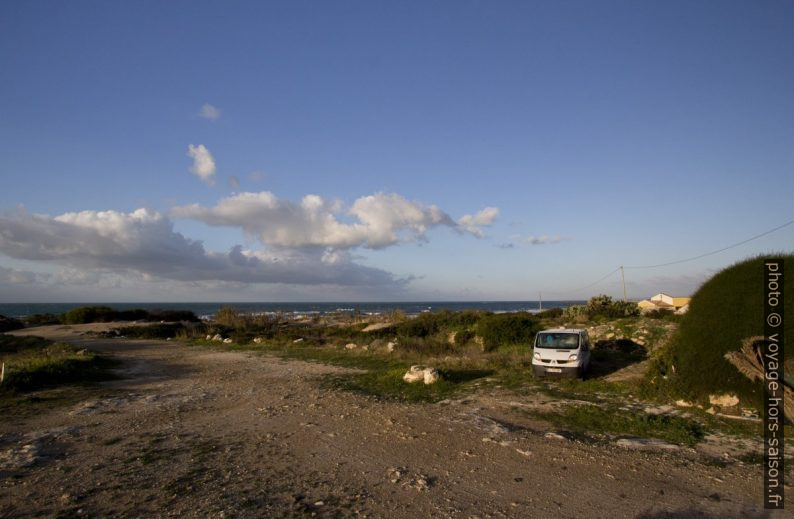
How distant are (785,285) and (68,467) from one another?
47.8 ft

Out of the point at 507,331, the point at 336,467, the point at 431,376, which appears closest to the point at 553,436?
the point at 336,467

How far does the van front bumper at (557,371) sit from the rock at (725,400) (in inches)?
156

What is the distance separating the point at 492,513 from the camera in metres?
5.44

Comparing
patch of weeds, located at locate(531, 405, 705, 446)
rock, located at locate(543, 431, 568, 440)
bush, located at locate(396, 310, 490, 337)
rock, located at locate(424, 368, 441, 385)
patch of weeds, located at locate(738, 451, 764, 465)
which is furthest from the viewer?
bush, located at locate(396, 310, 490, 337)

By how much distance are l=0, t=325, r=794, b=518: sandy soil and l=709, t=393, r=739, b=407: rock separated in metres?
3.70

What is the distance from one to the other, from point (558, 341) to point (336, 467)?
10449mm

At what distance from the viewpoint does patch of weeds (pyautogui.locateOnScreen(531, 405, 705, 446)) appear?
29.0 feet

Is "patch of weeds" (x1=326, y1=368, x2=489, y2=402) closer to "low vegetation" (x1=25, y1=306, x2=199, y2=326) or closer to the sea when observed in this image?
the sea

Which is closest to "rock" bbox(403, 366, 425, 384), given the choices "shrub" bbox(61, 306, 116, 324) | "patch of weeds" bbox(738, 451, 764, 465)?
"patch of weeds" bbox(738, 451, 764, 465)

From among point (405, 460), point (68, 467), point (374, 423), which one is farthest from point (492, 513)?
point (68, 467)

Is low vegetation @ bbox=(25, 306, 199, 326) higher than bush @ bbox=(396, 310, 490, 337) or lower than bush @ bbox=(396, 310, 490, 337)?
lower

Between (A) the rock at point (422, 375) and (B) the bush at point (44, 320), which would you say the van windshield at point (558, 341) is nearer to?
(A) the rock at point (422, 375)

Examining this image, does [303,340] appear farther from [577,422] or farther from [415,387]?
[577,422]

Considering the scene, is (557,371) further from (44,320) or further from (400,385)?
(44,320)
